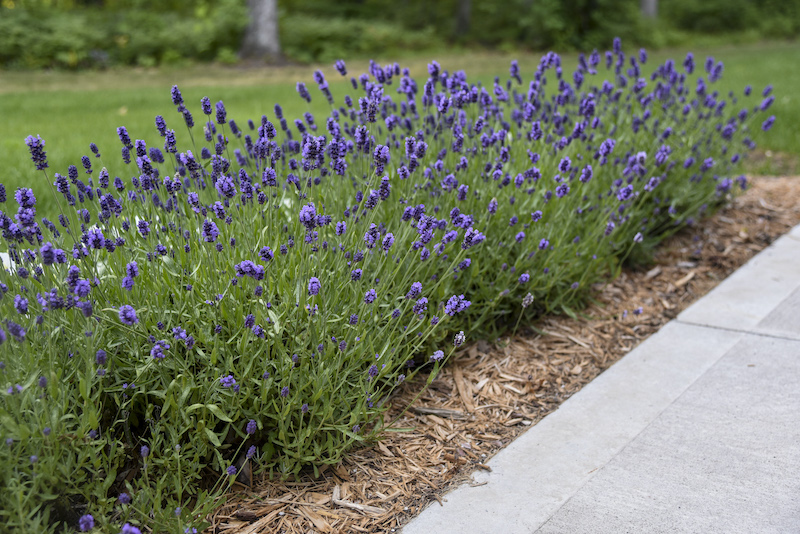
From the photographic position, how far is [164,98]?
1073cm

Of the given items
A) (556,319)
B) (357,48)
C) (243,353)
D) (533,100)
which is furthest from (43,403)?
(357,48)

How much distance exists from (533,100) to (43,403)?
135 inches

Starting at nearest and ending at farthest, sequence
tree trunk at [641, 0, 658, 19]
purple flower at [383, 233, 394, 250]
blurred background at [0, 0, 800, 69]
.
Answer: purple flower at [383, 233, 394, 250]
blurred background at [0, 0, 800, 69]
tree trunk at [641, 0, 658, 19]

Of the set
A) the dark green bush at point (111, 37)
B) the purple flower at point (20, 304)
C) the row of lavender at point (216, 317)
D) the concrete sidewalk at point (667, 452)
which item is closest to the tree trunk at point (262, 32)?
the dark green bush at point (111, 37)

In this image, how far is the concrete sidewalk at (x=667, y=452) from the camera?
8.00 feet

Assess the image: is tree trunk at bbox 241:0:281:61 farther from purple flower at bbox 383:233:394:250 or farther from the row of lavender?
purple flower at bbox 383:233:394:250

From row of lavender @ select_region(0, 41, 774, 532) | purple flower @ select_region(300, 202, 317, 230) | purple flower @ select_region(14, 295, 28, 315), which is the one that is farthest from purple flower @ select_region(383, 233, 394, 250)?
purple flower @ select_region(14, 295, 28, 315)

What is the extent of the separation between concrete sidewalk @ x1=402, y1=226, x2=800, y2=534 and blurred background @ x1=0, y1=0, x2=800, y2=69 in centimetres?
1428

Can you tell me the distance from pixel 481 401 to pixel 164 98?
352 inches

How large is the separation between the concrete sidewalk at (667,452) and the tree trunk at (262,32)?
553 inches

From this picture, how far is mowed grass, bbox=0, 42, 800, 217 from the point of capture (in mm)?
6824

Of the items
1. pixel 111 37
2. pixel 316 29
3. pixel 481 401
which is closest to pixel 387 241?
pixel 481 401

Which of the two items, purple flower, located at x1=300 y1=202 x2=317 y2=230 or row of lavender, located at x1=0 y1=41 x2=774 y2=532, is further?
purple flower, located at x1=300 y1=202 x2=317 y2=230

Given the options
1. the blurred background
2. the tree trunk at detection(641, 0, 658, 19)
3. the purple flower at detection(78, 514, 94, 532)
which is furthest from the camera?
the tree trunk at detection(641, 0, 658, 19)
